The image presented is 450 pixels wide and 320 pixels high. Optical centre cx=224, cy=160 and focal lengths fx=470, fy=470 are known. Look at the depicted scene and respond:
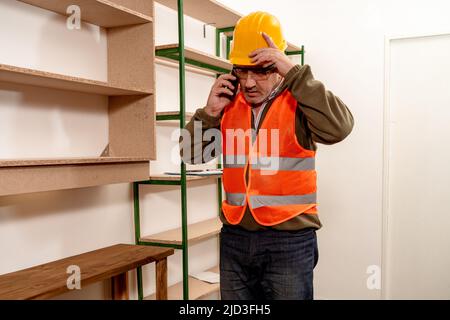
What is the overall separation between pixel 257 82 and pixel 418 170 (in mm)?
2455

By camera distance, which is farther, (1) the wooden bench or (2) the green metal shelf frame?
(2) the green metal shelf frame

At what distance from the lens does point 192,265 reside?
3.18 meters

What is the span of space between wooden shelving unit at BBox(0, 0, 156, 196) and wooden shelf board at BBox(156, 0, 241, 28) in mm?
436

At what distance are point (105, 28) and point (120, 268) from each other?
1.23m

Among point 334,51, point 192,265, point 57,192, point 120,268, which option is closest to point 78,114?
point 57,192

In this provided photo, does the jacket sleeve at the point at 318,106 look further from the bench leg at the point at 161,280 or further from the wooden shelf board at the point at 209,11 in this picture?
the wooden shelf board at the point at 209,11

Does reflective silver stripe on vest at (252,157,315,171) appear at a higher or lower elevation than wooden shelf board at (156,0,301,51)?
lower

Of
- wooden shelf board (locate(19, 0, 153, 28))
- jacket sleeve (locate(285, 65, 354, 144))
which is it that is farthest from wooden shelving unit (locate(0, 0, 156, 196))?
jacket sleeve (locate(285, 65, 354, 144))

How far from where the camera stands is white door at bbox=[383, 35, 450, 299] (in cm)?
345

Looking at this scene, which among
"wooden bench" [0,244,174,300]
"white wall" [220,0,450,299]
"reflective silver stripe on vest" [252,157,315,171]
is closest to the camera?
"reflective silver stripe on vest" [252,157,315,171]

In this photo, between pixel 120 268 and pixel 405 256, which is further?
pixel 405 256

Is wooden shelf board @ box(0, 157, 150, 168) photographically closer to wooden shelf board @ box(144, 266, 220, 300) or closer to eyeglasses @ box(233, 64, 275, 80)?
eyeglasses @ box(233, 64, 275, 80)

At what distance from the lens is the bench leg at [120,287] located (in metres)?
2.36

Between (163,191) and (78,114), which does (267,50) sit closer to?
(78,114)
